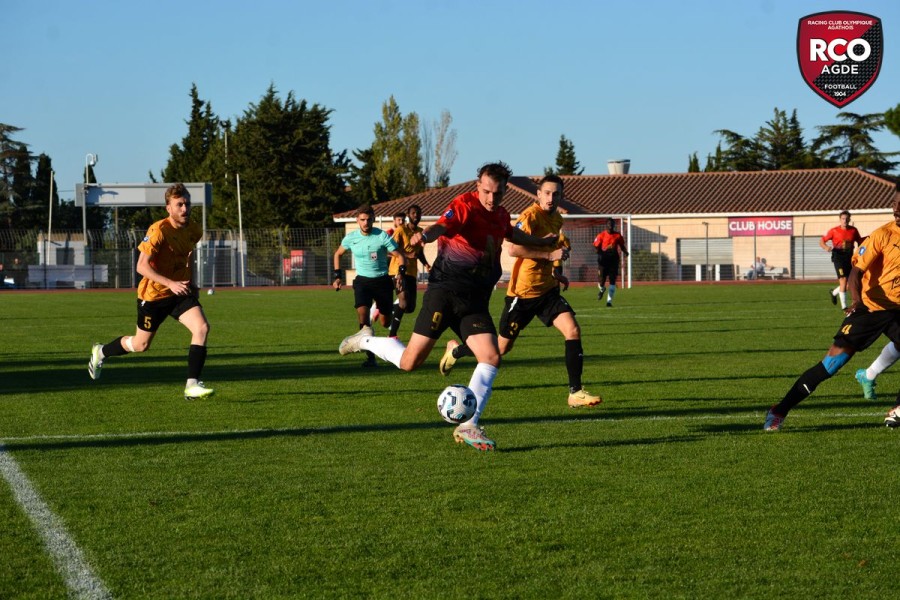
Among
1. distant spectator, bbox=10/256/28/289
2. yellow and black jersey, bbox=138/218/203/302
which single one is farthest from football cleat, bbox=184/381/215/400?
distant spectator, bbox=10/256/28/289

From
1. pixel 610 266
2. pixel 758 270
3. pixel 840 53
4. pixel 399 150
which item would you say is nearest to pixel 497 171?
pixel 840 53

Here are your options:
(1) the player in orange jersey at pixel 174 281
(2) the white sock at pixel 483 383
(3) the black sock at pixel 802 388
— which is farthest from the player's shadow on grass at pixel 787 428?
(1) the player in orange jersey at pixel 174 281

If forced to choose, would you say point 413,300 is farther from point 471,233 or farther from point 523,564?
point 523,564

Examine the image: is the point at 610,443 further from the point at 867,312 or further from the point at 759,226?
the point at 759,226

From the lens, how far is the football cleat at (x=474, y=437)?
7.69 m

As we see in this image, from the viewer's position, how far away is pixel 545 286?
11312mm

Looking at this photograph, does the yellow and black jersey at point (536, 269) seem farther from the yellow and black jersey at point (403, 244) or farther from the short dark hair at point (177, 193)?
the yellow and black jersey at point (403, 244)

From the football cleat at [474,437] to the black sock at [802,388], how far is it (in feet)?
7.31

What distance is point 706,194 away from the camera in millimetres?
66938

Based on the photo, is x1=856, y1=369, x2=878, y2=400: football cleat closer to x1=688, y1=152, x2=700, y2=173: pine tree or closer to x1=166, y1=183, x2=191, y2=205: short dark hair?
x1=166, y1=183, x2=191, y2=205: short dark hair

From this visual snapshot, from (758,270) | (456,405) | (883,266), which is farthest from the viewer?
(758,270)

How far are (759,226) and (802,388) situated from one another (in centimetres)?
5296

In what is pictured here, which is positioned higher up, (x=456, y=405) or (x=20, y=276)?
(x=20, y=276)

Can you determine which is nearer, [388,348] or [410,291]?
[388,348]
